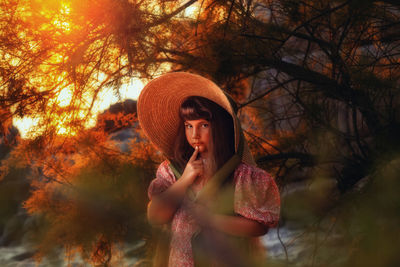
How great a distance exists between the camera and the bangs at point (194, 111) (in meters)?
0.83

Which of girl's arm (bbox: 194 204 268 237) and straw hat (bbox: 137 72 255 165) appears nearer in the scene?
girl's arm (bbox: 194 204 268 237)

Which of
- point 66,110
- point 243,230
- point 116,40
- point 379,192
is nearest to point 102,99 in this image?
point 66,110

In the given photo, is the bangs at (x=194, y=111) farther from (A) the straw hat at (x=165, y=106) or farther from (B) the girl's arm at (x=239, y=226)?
(B) the girl's arm at (x=239, y=226)

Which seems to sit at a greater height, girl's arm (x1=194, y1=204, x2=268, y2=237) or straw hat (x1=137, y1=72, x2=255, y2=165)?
Result: straw hat (x1=137, y1=72, x2=255, y2=165)

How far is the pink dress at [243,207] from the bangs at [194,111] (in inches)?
4.9

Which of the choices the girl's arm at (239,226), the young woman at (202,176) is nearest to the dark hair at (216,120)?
the young woman at (202,176)

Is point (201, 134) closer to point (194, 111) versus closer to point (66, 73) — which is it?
point (194, 111)

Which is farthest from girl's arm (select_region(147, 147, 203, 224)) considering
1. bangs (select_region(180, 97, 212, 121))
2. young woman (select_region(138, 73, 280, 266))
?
bangs (select_region(180, 97, 212, 121))

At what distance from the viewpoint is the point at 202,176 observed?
84 cm

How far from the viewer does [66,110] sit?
118cm

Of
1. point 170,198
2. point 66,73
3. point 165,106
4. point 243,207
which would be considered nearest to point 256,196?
point 243,207

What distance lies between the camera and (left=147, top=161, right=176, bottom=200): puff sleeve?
0.85 meters

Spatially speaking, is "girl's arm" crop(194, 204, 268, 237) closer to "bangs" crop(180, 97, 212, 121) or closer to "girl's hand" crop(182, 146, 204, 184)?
"girl's hand" crop(182, 146, 204, 184)

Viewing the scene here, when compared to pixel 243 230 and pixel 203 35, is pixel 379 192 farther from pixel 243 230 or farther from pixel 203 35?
pixel 203 35
